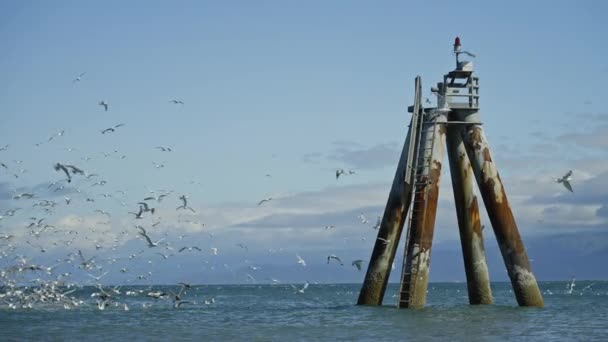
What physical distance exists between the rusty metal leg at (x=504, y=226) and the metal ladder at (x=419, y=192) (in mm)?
1868

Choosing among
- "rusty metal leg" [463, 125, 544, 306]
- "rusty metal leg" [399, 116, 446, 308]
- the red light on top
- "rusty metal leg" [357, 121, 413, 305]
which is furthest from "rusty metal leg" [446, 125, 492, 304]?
the red light on top

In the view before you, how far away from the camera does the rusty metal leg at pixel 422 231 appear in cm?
3700

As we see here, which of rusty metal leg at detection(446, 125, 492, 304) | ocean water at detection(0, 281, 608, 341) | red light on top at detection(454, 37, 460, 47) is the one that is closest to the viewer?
ocean water at detection(0, 281, 608, 341)

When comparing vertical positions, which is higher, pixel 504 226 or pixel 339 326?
pixel 504 226

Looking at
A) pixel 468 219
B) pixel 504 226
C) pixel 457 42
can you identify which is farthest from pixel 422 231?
pixel 457 42

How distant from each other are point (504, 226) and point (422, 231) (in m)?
3.43

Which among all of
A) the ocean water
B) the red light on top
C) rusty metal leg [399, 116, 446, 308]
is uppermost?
the red light on top

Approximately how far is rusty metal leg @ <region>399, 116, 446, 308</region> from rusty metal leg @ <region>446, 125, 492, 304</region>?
5.60ft

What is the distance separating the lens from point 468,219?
39750 mm

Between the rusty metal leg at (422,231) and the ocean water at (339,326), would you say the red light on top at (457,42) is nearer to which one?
the rusty metal leg at (422,231)

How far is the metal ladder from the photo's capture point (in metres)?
37.2

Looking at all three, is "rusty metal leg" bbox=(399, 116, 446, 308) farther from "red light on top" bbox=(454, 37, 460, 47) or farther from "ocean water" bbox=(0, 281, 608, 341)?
"red light on top" bbox=(454, 37, 460, 47)

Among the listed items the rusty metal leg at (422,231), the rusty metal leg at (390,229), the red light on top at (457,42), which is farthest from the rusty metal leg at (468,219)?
the red light on top at (457,42)

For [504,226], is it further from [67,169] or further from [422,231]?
[67,169]
